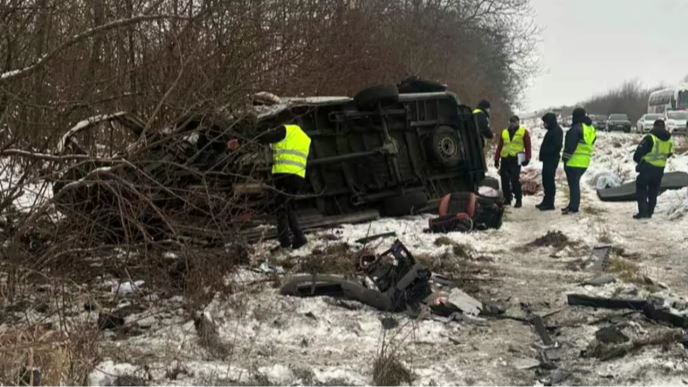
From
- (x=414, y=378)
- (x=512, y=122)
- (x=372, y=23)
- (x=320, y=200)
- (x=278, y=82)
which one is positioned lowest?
(x=414, y=378)

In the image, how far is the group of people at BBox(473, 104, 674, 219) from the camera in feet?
32.8

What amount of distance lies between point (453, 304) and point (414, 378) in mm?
1437

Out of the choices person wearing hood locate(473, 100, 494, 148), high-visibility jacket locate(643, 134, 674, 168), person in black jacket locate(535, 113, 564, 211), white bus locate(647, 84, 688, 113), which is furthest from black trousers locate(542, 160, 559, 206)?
white bus locate(647, 84, 688, 113)

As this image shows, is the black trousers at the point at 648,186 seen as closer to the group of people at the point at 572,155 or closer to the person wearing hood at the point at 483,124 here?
the group of people at the point at 572,155

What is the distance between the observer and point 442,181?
10453mm

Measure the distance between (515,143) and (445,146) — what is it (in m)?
1.91

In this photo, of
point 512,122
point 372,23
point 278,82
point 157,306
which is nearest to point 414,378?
point 157,306

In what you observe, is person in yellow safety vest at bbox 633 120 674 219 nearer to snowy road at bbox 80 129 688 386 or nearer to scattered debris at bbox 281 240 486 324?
snowy road at bbox 80 129 688 386

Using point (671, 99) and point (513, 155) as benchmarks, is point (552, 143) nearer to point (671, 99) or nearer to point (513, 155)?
point (513, 155)

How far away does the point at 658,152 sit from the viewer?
995cm

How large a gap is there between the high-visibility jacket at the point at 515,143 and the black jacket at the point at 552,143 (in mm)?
376

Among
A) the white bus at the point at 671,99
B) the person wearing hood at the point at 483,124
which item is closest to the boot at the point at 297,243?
the person wearing hood at the point at 483,124

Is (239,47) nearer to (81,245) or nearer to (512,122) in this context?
(81,245)

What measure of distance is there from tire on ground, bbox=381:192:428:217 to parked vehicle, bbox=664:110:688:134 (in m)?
26.0
